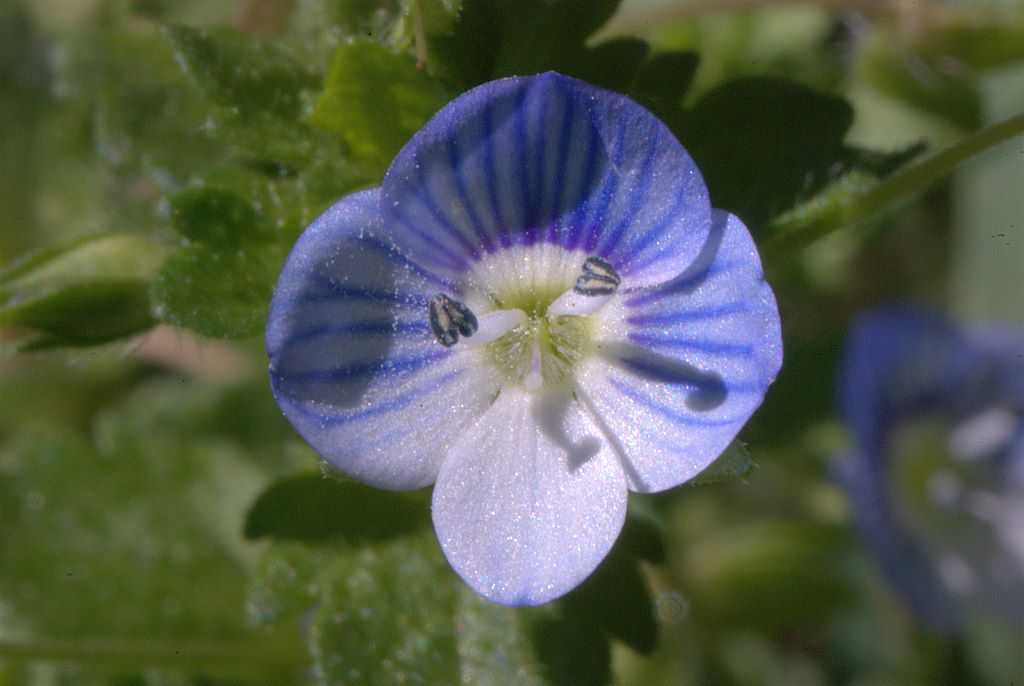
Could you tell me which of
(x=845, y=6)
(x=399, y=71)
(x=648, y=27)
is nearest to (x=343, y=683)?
(x=399, y=71)

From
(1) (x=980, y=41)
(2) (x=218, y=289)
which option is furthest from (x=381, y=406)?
(1) (x=980, y=41)

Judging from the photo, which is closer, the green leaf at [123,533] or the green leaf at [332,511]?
the green leaf at [332,511]

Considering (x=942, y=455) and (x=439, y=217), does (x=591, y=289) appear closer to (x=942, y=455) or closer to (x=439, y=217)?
(x=439, y=217)

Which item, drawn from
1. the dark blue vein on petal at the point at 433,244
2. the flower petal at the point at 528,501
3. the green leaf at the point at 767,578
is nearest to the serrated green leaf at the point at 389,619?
the flower petal at the point at 528,501

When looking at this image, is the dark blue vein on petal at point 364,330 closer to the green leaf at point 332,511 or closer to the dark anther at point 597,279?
the dark anther at point 597,279

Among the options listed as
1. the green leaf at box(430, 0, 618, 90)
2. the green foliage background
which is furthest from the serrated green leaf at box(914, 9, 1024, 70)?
the green leaf at box(430, 0, 618, 90)
